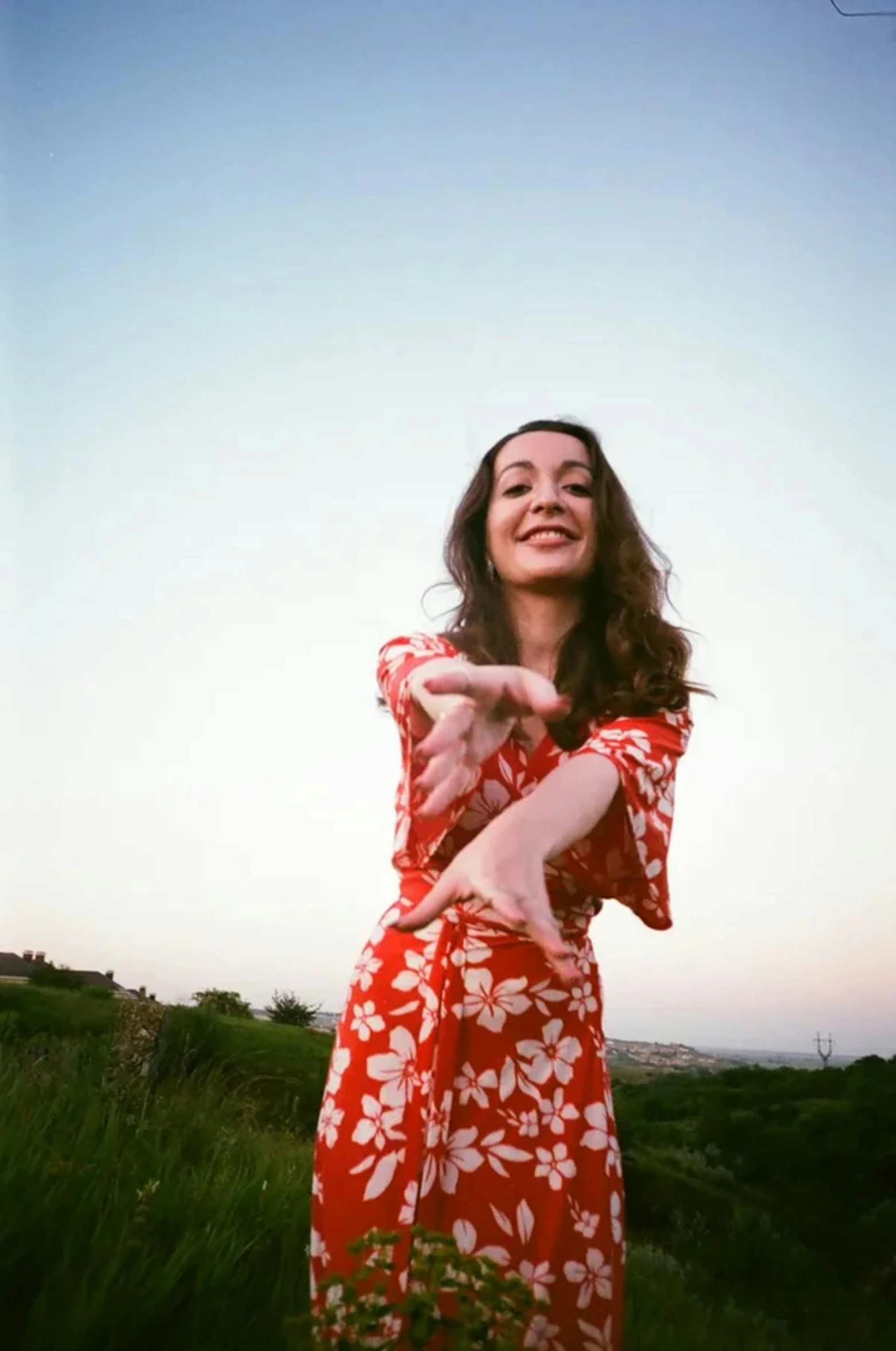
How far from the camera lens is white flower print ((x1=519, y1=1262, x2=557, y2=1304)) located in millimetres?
1263

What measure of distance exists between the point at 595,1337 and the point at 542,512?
116 centimetres

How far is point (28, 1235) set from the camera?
135 centimetres

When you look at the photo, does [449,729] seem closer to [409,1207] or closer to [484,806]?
[484,806]

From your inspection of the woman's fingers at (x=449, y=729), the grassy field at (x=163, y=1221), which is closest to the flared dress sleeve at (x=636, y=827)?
the woman's fingers at (x=449, y=729)

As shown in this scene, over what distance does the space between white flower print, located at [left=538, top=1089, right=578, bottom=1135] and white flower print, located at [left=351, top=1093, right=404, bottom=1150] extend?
181 mm

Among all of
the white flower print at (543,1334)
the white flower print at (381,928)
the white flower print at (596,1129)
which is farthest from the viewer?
the white flower print at (381,928)

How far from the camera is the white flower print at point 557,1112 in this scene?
4.36 ft

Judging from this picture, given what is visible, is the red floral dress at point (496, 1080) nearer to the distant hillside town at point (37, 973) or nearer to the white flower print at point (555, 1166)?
the white flower print at point (555, 1166)

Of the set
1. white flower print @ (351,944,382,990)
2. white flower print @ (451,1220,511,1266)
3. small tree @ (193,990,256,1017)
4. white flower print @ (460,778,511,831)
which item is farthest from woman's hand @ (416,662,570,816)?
small tree @ (193,990,256,1017)

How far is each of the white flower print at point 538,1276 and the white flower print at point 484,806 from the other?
1.78ft

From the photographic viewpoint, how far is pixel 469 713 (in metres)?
1.07

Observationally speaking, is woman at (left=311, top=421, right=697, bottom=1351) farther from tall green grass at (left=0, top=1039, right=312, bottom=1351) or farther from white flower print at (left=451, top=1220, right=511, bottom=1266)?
tall green grass at (left=0, top=1039, right=312, bottom=1351)

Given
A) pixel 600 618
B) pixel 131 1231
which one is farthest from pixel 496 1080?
pixel 600 618

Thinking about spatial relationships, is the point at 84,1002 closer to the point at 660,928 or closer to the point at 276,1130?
the point at 276,1130
